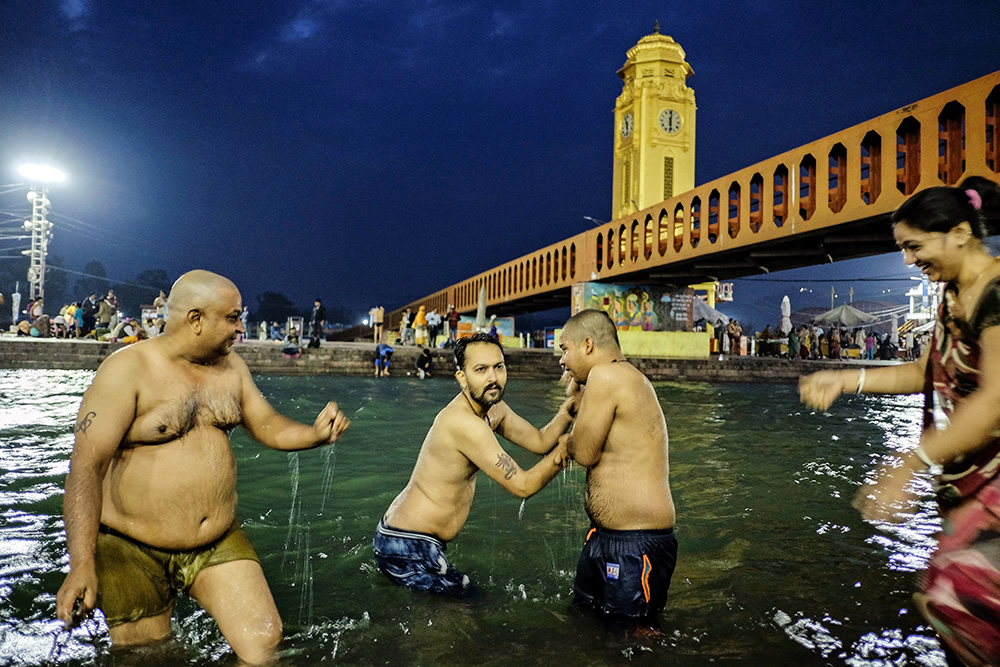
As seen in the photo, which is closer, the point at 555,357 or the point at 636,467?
the point at 636,467

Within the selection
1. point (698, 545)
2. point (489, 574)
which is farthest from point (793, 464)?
point (489, 574)

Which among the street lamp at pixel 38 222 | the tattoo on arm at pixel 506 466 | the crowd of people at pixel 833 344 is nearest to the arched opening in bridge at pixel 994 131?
the tattoo on arm at pixel 506 466

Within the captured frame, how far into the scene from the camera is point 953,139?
12.5 meters

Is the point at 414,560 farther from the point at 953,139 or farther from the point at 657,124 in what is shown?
the point at 657,124

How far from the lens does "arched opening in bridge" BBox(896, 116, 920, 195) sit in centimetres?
1336

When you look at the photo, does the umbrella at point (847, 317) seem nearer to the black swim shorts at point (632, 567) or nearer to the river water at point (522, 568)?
the river water at point (522, 568)

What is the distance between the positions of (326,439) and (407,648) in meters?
1.17

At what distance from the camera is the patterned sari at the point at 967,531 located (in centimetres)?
187

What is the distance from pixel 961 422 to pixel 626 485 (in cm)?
159

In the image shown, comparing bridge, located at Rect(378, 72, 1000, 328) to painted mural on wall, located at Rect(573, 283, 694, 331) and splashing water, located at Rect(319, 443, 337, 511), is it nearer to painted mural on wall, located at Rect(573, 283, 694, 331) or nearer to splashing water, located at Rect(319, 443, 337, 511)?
painted mural on wall, located at Rect(573, 283, 694, 331)

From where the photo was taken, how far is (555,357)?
2336cm

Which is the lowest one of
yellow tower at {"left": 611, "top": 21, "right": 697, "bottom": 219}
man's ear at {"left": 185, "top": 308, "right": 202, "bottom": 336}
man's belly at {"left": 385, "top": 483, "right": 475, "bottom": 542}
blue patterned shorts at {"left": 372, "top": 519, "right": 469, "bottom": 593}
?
blue patterned shorts at {"left": 372, "top": 519, "right": 469, "bottom": 593}

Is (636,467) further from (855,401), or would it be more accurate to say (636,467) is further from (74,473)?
(855,401)

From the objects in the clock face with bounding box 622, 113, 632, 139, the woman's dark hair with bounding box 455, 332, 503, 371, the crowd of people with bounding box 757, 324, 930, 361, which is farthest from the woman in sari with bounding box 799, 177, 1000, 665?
the clock face with bounding box 622, 113, 632, 139
